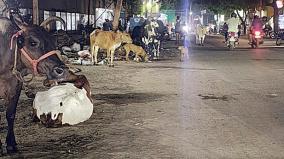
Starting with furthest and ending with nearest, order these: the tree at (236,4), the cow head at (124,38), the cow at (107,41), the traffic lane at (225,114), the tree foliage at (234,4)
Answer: the tree at (236,4) → the tree foliage at (234,4) → the cow head at (124,38) → the cow at (107,41) → the traffic lane at (225,114)

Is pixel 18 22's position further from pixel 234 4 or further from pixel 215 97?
pixel 234 4

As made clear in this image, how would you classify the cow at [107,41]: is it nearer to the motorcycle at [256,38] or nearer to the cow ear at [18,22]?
the cow ear at [18,22]

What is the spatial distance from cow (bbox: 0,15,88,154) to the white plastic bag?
1.75m

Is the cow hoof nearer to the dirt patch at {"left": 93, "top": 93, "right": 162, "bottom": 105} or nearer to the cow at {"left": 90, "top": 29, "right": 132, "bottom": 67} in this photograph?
the dirt patch at {"left": 93, "top": 93, "right": 162, "bottom": 105}

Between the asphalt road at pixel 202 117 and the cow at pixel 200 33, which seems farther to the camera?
the cow at pixel 200 33

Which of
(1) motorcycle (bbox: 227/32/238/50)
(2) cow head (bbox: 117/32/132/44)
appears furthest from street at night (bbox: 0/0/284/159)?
(1) motorcycle (bbox: 227/32/238/50)

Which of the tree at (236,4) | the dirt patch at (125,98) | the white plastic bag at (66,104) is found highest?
the tree at (236,4)

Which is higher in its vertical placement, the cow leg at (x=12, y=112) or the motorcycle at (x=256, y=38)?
the motorcycle at (x=256, y=38)

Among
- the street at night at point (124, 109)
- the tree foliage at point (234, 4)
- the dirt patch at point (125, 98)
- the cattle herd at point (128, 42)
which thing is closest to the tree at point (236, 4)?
the tree foliage at point (234, 4)

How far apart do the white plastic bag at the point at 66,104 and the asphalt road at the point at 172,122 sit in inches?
6.9

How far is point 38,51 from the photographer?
6.70 metres

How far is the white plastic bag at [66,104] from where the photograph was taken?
8.53 m

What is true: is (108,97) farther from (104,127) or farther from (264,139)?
(264,139)

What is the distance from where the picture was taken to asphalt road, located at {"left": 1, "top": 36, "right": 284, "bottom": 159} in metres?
7.17
